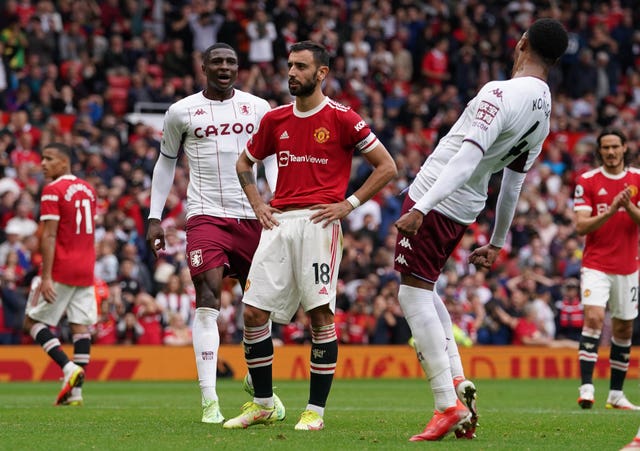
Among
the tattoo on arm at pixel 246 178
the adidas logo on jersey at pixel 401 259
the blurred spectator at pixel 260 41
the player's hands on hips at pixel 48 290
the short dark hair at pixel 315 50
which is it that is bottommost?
the player's hands on hips at pixel 48 290

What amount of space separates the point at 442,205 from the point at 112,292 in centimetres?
1206

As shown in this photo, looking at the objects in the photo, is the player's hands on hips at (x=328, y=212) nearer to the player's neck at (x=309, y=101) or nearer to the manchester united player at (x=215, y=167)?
the player's neck at (x=309, y=101)

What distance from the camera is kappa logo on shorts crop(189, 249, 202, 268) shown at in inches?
377

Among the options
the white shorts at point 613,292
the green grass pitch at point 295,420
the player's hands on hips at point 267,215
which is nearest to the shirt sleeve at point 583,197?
the white shorts at point 613,292

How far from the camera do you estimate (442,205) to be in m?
8.31

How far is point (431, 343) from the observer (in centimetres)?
819

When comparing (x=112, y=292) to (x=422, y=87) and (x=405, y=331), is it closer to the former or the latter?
(x=405, y=331)

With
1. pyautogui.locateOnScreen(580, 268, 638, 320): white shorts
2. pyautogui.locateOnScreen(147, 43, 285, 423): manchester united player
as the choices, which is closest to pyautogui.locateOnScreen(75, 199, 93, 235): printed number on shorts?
pyautogui.locateOnScreen(147, 43, 285, 423): manchester united player

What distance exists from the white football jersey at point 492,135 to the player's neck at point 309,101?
0.94 m

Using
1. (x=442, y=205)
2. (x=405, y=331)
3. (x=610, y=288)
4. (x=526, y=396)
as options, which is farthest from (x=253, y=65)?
(x=442, y=205)

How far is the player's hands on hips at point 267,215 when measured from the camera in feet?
28.3

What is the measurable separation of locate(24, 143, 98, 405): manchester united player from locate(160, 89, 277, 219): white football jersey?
322 cm

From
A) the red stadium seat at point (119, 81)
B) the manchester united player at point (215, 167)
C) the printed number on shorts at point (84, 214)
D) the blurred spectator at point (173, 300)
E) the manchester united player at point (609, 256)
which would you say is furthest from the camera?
the red stadium seat at point (119, 81)

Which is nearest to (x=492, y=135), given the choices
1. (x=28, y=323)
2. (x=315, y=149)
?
(x=315, y=149)
